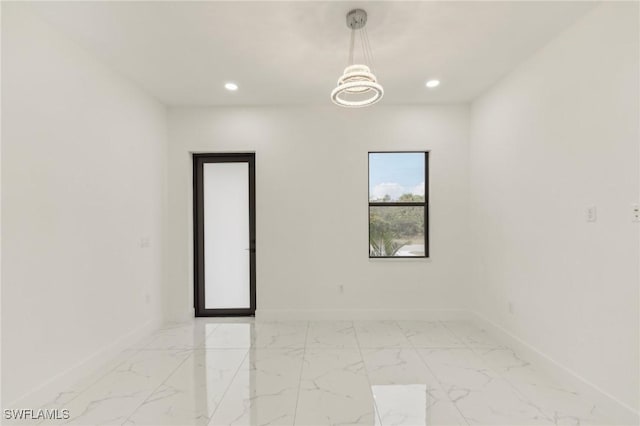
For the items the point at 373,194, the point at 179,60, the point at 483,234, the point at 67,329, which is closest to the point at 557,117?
the point at 483,234

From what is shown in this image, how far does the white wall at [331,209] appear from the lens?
408cm

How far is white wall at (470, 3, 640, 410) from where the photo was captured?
6.52 feet

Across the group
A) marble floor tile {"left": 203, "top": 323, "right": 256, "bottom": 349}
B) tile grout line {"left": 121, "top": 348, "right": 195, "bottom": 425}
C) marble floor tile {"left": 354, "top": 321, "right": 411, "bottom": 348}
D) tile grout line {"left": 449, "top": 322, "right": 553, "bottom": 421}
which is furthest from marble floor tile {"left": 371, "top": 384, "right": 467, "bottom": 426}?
tile grout line {"left": 121, "top": 348, "right": 195, "bottom": 425}

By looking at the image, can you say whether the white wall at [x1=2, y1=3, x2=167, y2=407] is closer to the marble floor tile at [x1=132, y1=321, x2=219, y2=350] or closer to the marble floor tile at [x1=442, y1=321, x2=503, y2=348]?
the marble floor tile at [x1=132, y1=321, x2=219, y2=350]

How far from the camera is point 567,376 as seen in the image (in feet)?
7.92

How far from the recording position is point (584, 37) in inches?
89.9

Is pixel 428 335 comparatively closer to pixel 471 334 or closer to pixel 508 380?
pixel 471 334

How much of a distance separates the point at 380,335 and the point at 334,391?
1.31m

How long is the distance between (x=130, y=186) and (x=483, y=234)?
415 cm

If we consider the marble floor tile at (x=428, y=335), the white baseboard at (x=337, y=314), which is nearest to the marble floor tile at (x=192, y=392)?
the white baseboard at (x=337, y=314)

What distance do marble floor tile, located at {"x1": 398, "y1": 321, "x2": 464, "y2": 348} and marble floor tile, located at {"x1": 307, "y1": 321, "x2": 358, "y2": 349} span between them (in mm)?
649

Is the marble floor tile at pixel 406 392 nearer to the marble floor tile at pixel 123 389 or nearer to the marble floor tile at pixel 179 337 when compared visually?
the marble floor tile at pixel 123 389

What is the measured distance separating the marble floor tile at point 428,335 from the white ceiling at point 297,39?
9.49 ft

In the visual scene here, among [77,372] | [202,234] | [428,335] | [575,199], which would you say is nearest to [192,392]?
→ [77,372]
